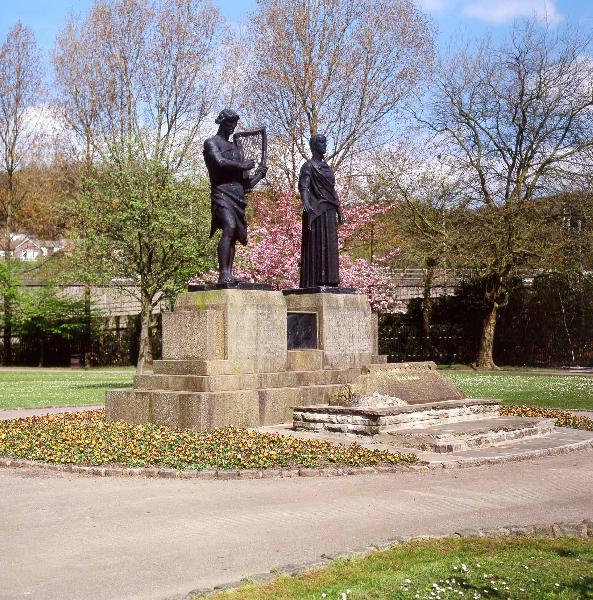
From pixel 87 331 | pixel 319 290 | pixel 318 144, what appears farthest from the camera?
pixel 87 331

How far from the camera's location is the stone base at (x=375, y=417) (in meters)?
A: 11.4

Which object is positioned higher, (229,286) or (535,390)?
(229,286)

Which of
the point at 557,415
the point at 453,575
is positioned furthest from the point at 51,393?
the point at 453,575

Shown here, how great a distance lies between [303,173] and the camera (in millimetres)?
14430

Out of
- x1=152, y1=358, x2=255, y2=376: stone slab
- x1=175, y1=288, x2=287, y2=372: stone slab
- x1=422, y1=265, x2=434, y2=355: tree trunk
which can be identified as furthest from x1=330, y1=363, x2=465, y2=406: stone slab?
x1=422, y1=265, x2=434, y2=355: tree trunk

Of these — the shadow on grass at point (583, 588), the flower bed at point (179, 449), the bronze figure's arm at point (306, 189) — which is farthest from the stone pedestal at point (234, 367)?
the shadow on grass at point (583, 588)

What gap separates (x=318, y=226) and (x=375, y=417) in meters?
4.27

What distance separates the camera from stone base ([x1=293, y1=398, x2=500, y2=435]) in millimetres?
11375

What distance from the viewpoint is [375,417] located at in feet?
37.1

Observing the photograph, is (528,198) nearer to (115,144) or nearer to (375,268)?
(375,268)

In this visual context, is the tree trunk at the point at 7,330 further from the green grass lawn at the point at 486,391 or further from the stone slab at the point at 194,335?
the stone slab at the point at 194,335

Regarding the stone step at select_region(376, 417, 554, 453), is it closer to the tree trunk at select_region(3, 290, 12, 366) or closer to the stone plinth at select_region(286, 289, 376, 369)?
the stone plinth at select_region(286, 289, 376, 369)

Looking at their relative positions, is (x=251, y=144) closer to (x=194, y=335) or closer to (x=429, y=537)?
(x=194, y=335)

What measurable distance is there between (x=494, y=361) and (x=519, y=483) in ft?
93.5
